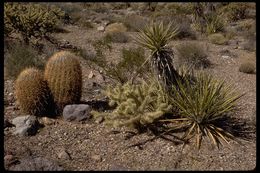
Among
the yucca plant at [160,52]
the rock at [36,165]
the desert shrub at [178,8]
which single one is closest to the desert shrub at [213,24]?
the desert shrub at [178,8]

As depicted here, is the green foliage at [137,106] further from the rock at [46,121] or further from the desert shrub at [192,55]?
the desert shrub at [192,55]

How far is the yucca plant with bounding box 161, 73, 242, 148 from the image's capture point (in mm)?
5766

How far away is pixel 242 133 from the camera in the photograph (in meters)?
6.01

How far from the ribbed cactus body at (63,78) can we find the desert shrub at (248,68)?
4.83m

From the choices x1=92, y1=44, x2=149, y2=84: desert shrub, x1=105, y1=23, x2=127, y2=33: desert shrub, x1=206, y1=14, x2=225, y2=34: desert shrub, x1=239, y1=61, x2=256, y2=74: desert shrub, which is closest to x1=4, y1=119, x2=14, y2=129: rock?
x1=92, y1=44, x2=149, y2=84: desert shrub

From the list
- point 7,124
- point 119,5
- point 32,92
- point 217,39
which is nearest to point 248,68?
point 217,39

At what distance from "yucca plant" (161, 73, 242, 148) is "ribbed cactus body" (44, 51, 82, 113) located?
1.46 metres

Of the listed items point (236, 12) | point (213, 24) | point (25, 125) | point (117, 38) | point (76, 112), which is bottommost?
point (25, 125)

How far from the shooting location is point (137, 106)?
19.3 ft

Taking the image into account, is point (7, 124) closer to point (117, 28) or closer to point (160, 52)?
point (160, 52)

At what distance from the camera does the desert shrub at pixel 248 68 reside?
9739 millimetres

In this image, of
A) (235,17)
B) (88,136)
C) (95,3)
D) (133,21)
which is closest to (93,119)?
(88,136)

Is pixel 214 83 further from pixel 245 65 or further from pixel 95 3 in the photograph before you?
pixel 95 3

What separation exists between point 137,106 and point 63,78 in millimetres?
1177
